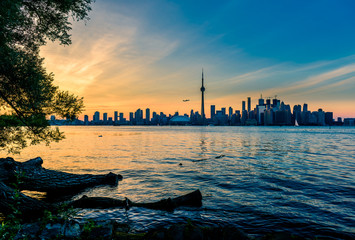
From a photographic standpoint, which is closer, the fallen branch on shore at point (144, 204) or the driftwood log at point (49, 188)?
the driftwood log at point (49, 188)

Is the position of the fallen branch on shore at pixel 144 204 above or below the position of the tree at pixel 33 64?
below

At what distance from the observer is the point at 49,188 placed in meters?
14.7

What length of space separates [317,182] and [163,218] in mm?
15174

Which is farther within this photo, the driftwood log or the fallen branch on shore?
the fallen branch on shore

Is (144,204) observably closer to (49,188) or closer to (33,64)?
(49,188)

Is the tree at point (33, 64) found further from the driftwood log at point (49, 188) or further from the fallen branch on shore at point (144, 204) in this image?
the fallen branch on shore at point (144, 204)

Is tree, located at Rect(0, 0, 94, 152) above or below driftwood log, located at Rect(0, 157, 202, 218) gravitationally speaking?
above

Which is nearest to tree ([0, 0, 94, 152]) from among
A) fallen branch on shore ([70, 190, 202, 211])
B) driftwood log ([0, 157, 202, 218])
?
driftwood log ([0, 157, 202, 218])

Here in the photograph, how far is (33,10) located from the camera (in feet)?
40.5

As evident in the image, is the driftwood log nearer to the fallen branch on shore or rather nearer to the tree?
the fallen branch on shore

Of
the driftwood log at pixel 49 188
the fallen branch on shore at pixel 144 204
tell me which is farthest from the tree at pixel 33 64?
the fallen branch on shore at pixel 144 204

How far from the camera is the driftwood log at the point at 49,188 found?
9758 millimetres

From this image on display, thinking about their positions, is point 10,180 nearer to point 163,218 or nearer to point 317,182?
point 163,218

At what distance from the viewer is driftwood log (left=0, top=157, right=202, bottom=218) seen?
9758 millimetres
